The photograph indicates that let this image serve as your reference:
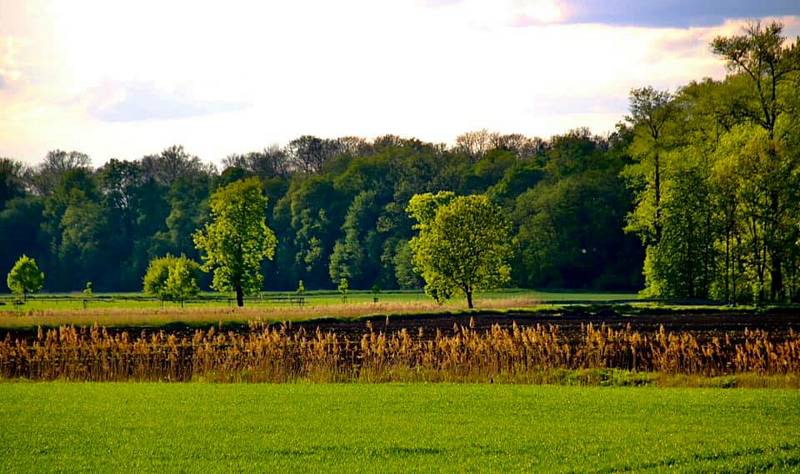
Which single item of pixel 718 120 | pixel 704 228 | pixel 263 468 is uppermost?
pixel 718 120

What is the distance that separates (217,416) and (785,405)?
11758 millimetres

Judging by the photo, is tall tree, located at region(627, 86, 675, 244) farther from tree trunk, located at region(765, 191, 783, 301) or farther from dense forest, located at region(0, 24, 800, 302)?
tree trunk, located at region(765, 191, 783, 301)

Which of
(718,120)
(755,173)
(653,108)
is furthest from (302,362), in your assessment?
(653,108)

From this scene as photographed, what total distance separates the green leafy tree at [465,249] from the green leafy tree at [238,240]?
39.8 feet

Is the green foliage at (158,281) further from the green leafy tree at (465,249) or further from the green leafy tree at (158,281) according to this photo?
the green leafy tree at (465,249)

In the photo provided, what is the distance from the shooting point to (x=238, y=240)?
228ft

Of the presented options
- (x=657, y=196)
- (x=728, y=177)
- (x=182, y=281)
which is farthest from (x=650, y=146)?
(x=182, y=281)

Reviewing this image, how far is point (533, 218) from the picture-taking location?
97.2 m

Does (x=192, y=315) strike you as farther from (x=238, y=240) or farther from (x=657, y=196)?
(x=657, y=196)

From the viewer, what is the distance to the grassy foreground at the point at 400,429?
1530 centimetres

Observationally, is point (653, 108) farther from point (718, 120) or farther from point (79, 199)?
point (79, 199)

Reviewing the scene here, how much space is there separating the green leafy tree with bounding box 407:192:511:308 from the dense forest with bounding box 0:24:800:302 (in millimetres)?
11598

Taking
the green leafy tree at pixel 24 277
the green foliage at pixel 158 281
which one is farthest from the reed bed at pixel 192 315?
the green leafy tree at pixel 24 277

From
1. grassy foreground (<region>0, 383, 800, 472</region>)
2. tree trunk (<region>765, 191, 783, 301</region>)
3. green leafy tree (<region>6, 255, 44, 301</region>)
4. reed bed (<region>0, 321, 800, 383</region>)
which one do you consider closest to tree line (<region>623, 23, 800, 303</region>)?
tree trunk (<region>765, 191, 783, 301</region>)
